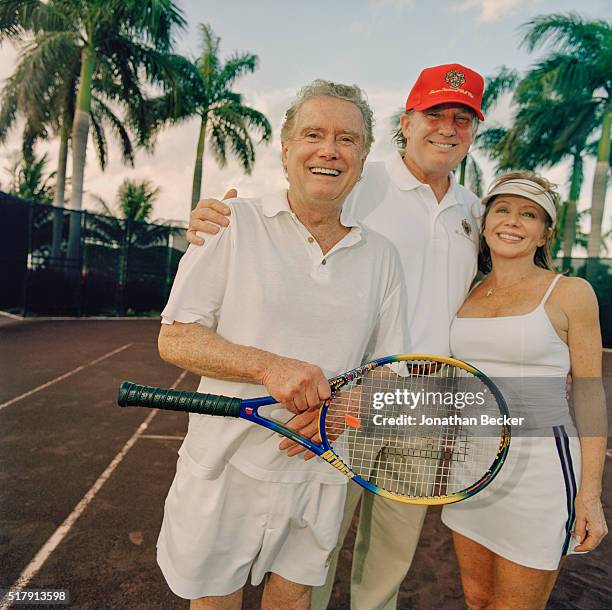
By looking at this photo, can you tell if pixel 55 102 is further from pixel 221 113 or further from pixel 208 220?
pixel 208 220

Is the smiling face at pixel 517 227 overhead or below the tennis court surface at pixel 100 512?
overhead

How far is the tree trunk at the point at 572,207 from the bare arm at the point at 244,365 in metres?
21.1

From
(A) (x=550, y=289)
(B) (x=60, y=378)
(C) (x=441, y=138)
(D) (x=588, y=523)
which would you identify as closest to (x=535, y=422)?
(D) (x=588, y=523)

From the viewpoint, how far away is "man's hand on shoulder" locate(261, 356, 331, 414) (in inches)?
55.6

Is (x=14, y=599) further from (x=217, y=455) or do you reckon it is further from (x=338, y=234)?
(x=338, y=234)

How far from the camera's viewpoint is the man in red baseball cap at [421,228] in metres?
2.10

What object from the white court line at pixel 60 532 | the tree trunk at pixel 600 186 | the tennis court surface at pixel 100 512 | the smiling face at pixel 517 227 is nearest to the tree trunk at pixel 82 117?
the tennis court surface at pixel 100 512

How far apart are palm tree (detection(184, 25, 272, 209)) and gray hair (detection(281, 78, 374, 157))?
1788 cm

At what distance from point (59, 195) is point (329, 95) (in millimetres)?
17527

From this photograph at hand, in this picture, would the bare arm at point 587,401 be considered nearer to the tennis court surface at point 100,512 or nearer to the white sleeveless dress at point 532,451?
the white sleeveless dress at point 532,451

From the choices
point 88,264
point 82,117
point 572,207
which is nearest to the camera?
point 88,264

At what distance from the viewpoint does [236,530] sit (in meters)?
1.61

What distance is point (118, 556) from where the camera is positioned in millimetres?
2920

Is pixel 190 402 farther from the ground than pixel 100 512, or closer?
farther from the ground
